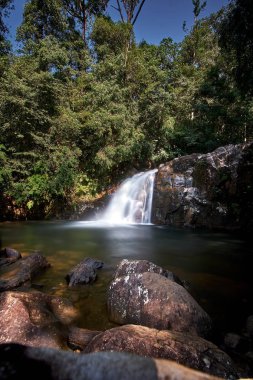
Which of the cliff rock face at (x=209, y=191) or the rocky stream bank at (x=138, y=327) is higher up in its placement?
the cliff rock face at (x=209, y=191)

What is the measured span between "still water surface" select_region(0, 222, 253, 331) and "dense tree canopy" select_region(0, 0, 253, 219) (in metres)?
3.11

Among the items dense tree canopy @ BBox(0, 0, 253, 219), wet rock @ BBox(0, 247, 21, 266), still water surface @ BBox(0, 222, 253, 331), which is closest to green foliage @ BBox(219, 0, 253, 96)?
dense tree canopy @ BBox(0, 0, 253, 219)

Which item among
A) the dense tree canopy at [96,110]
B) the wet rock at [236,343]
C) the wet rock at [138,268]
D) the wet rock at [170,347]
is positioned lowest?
the wet rock at [236,343]

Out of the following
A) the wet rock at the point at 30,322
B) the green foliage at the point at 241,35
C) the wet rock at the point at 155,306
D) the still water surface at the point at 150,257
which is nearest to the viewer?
the wet rock at the point at 30,322

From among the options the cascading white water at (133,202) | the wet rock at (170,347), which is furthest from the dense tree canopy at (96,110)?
the wet rock at (170,347)

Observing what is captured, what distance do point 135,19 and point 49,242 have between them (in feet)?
70.7

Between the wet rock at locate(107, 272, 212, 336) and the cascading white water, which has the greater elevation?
the cascading white water

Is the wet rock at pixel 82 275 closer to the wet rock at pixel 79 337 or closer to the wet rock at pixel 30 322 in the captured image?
the wet rock at pixel 30 322

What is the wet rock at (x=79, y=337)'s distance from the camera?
280cm

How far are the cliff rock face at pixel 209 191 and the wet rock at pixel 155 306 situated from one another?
7.60m

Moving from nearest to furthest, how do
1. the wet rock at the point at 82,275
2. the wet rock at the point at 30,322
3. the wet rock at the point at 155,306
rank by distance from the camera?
the wet rock at the point at 30,322
the wet rock at the point at 155,306
the wet rock at the point at 82,275

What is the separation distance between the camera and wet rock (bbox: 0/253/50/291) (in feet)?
13.8

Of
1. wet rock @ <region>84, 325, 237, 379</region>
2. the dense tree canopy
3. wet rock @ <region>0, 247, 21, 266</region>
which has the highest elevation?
the dense tree canopy

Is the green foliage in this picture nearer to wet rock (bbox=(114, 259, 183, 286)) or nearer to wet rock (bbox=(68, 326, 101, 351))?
wet rock (bbox=(114, 259, 183, 286))
